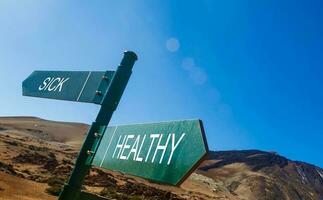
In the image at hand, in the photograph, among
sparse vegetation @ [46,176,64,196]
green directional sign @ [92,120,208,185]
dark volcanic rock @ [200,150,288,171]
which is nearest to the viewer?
green directional sign @ [92,120,208,185]

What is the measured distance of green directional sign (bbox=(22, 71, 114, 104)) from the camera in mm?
4184

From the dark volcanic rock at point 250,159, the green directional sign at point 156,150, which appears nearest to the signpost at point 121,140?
the green directional sign at point 156,150

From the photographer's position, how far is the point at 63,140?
4277 inches

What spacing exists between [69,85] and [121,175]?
54725 millimetres

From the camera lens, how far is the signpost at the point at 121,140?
2.62 m

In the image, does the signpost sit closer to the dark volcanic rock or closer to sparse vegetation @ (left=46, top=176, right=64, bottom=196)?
sparse vegetation @ (left=46, top=176, right=64, bottom=196)

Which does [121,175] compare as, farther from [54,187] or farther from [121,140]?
[121,140]

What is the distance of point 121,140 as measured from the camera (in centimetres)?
361

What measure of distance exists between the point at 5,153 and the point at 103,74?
45481 mm

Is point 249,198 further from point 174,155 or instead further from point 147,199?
point 174,155

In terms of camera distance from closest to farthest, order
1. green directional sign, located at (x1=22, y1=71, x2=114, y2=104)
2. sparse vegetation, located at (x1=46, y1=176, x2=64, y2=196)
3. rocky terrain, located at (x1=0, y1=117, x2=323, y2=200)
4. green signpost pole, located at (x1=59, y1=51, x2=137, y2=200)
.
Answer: green signpost pole, located at (x1=59, y1=51, x2=137, y2=200) < green directional sign, located at (x1=22, y1=71, x2=114, y2=104) < sparse vegetation, located at (x1=46, y1=176, x2=64, y2=196) < rocky terrain, located at (x1=0, y1=117, x2=323, y2=200)

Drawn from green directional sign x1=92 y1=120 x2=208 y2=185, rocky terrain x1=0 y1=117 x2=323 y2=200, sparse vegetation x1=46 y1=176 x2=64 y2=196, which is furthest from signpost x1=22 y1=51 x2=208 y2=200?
sparse vegetation x1=46 y1=176 x2=64 y2=196

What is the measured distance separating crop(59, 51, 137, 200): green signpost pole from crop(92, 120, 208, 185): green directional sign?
0.39 feet

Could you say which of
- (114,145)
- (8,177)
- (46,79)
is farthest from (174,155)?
(8,177)
